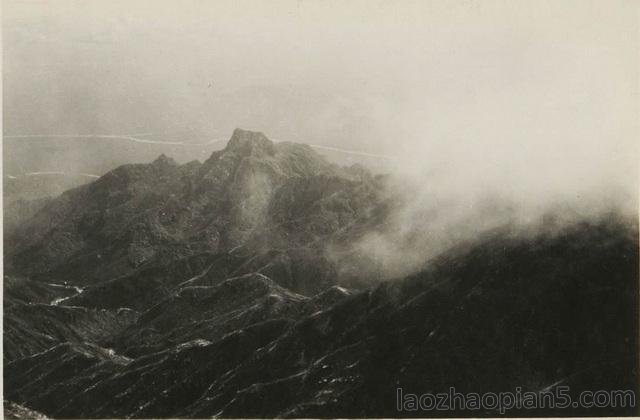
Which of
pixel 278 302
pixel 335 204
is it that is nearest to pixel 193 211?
pixel 278 302

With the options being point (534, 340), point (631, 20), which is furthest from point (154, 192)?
point (631, 20)

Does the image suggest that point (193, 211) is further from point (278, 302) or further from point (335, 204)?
point (335, 204)

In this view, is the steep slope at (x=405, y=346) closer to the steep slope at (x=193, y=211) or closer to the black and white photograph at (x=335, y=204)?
the black and white photograph at (x=335, y=204)

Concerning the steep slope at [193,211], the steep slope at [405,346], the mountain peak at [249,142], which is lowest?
the steep slope at [405,346]

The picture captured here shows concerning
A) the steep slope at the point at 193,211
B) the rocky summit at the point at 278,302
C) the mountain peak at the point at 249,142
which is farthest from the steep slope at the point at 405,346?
the mountain peak at the point at 249,142

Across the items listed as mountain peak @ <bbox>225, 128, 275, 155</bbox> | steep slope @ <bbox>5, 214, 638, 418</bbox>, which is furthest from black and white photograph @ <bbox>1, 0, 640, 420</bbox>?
mountain peak @ <bbox>225, 128, 275, 155</bbox>

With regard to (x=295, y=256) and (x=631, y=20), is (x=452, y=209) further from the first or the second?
(x=631, y=20)
